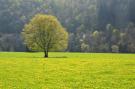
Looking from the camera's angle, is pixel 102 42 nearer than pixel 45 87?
No

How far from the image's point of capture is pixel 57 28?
3969 inches

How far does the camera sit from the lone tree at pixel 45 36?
9962 cm

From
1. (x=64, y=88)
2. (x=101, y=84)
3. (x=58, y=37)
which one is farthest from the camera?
(x=58, y=37)

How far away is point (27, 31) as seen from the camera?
101 meters

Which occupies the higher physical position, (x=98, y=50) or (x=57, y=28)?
(x=57, y=28)

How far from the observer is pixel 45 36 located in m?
100

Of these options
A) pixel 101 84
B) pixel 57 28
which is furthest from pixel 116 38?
pixel 101 84

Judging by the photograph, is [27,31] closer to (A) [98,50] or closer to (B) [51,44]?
(B) [51,44]

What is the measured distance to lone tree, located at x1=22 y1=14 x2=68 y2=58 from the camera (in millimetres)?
99625

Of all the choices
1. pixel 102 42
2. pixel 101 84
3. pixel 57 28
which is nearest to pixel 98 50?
pixel 102 42

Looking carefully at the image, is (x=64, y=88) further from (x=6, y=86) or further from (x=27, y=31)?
(x=27, y=31)

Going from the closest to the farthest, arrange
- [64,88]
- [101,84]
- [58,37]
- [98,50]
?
[64,88] < [101,84] < [58,37] < [98,50]

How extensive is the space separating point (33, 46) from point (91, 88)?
242 feet

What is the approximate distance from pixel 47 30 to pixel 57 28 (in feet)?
9.17
